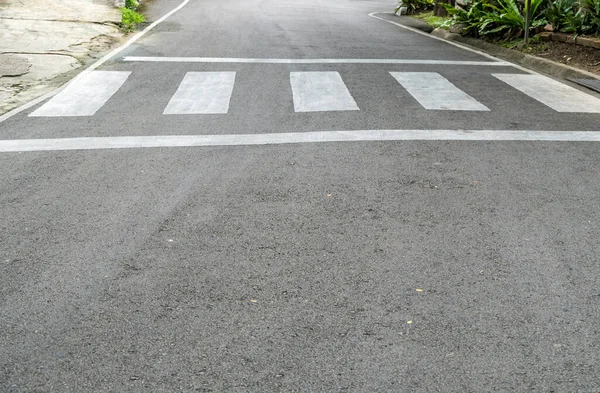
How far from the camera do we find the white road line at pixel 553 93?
9414mm

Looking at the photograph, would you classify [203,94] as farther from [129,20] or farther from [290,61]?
[129,20]

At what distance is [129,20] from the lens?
17.0 meters

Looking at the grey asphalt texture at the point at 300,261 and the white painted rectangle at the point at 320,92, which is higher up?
the grey asphalt texture at the point at 300,261

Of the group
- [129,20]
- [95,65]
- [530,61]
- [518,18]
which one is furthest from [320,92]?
[129,20]

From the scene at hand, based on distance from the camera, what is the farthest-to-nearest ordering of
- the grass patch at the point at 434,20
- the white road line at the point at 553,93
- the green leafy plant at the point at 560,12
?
the grass patch at the point at 434,20 → the green leafy plant at the point at 560,12 → the white road line at the point at 553,93

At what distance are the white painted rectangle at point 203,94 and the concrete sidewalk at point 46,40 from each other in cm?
197

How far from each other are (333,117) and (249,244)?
12.9ft

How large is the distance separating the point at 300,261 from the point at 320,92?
5623mm

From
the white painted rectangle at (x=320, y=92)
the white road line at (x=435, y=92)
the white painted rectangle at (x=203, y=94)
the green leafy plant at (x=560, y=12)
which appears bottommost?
the white painted rectangle at (x=203, y=94)

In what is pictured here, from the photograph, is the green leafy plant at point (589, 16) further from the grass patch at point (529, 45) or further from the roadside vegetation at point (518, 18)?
the grass patch at point (529, 45)

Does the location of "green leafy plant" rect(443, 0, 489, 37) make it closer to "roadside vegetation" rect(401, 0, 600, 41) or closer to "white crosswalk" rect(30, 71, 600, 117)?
"roadside vegetation" rect(401, 0, 600, 41)

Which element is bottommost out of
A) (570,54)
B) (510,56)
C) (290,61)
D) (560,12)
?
(290,61)

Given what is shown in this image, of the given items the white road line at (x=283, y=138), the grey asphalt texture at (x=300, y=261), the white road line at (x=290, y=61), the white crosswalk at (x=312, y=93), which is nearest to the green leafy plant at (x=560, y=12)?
the white road line at (x=290, y=61)

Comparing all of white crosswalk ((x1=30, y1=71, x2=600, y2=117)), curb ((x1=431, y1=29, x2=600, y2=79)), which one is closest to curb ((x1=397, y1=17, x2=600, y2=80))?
curb ((x1=431, y1=29, x2=600, y2=79))
